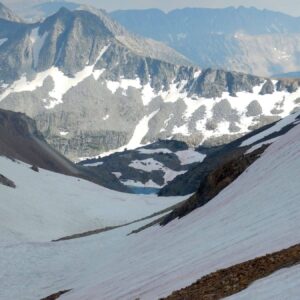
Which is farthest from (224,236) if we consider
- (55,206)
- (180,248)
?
(55,206)

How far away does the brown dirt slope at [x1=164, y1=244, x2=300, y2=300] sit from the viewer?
47.3 ft

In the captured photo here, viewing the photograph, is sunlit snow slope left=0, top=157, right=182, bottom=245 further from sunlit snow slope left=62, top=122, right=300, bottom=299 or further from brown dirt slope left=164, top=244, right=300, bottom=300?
brown dirt slope left=164, top=244, right=300, bottom=300

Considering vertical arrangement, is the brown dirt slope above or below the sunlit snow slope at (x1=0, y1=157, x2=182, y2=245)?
below

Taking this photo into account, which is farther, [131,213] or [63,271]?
[131,213]

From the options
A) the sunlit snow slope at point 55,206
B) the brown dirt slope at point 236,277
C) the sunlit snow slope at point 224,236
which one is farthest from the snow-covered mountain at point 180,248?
the sunlit snow slope at point 55,206

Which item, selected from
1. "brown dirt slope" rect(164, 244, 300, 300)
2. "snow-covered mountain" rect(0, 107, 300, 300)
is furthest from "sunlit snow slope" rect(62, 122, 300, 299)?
"brown dirt slope" rect(164, 244, 300, 300)

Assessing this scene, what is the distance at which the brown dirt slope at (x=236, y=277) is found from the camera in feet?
47.3

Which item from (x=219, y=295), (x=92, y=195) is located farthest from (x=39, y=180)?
(x=219, y=295)

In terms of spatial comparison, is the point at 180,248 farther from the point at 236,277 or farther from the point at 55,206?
the point at 55,206

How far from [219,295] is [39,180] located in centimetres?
8676

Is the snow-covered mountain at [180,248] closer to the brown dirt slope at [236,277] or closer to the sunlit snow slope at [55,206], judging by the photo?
the brown dirt slope at [236,277]

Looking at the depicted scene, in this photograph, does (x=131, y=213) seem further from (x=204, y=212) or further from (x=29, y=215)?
(x=204, y=212)

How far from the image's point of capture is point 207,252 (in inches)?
844

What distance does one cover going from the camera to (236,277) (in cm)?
1543
